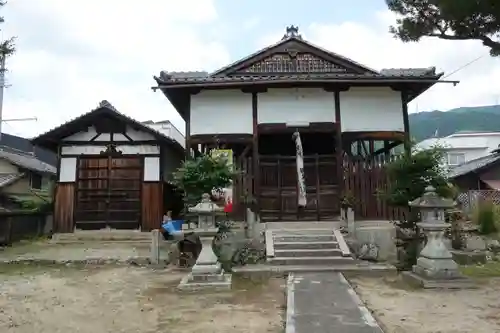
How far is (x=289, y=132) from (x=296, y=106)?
0.93 m

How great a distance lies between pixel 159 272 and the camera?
34.4ft

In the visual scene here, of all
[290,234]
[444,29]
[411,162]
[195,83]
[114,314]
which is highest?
[195,83]

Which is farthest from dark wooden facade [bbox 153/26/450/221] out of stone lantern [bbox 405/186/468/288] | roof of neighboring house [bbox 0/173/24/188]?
roof of neighboring house [bbox 0/173/24/188]

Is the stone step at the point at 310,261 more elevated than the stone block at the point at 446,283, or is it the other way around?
the stone step at the point at 310,261

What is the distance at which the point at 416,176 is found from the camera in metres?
9.73

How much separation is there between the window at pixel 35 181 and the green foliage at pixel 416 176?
20746mm

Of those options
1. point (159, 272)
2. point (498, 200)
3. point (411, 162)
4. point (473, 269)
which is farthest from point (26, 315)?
point (498, 200)

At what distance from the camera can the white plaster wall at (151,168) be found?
53.9 feet

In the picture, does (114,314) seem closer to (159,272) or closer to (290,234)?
(159,272)

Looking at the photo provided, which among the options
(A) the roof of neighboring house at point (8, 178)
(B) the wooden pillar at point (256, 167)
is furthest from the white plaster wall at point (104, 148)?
(A) the roof of neighboring house at point (8, 178)

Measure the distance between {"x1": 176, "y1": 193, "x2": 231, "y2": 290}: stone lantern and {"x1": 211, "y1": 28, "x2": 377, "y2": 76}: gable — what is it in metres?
6.87

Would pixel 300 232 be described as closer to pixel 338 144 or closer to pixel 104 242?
pixel 338 144

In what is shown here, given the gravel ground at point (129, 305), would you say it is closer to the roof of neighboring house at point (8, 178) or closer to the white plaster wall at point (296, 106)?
the white plaster wall at point (296, 106)

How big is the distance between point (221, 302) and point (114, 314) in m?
1.82
